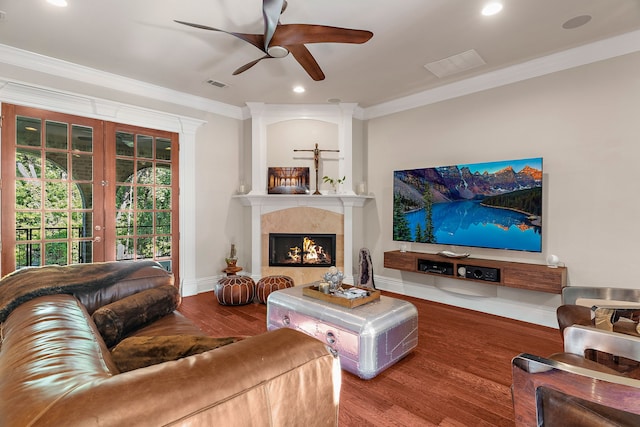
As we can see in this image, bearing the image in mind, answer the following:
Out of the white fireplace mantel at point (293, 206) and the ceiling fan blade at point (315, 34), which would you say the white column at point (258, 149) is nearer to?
the white fireplace mantel at point (293, 206)

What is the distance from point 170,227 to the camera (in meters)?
4.38

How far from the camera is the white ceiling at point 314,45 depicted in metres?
2.49

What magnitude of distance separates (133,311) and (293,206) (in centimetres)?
313

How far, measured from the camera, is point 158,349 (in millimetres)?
975

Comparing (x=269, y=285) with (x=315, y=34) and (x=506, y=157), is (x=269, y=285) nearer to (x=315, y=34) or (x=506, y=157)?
(x=315, y=34)

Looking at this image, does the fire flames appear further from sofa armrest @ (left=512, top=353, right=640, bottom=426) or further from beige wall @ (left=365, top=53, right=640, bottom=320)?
sofa armrest @ (left=512, top=353, right=640, bottom=426)

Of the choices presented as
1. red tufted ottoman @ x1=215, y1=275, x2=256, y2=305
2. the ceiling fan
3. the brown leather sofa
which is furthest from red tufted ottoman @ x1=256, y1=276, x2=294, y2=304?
the brown leather sofa

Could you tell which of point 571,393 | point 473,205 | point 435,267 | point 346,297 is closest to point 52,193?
point 346,297

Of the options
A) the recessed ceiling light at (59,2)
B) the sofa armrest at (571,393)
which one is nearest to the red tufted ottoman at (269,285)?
the sofa armrest at (571,393)

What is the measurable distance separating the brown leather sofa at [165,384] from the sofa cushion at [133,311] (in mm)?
529

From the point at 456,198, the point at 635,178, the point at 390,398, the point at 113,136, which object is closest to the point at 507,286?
the point at 456,198

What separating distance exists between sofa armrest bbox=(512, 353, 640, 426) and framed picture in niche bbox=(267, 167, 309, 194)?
12.4ft

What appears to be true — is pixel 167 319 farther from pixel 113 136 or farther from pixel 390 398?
pixel 113 136

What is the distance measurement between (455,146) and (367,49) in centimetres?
171
